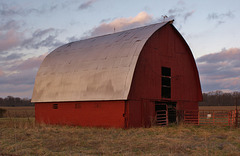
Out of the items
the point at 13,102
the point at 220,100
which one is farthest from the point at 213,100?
the point at 13,102

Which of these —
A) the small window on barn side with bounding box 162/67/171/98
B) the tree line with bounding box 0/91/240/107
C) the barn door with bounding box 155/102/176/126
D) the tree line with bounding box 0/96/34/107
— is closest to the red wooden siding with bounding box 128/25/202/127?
the small window on barn side with bounding box 162/67/171/98

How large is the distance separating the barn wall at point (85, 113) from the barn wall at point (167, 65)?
1.57 meters

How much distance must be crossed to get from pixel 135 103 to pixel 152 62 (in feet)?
11.0

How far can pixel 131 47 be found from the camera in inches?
842

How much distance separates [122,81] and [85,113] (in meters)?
4.03

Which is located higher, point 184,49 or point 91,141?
point 184,49

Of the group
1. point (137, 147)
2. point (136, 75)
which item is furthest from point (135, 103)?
point (137, 147)

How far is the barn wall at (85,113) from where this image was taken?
20.4 metres

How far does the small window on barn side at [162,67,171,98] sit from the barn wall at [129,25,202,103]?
32 centimetres

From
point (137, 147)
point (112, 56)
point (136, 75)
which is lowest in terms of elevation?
point (137, 147)

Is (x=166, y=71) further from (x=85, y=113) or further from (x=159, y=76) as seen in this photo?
(x=85, y=113)

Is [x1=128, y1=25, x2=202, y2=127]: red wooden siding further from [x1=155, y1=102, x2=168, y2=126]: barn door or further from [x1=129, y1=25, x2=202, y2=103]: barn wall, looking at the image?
[x1=155, y1=102, x2=168, y2=126]: barn door

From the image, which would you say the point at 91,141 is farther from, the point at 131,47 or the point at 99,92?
the point at 131,47

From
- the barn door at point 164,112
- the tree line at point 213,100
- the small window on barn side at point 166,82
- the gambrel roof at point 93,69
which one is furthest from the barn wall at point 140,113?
the tree line at point 213,100
